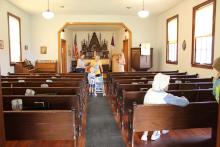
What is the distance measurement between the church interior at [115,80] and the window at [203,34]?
3cm

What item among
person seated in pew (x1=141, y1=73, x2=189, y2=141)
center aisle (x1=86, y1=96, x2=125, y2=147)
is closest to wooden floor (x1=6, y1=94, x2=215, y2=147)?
center aisle (x1=86, y1=96, x2=125, y2=147)

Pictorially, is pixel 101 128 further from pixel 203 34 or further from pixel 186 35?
pixel 186 35

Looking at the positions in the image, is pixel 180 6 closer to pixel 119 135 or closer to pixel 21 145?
pixel 119 135

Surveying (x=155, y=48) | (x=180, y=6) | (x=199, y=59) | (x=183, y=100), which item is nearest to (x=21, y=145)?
(x=183, y=100)

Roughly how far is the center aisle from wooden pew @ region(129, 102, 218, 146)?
0.56 metres

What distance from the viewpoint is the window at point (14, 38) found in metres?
7.33

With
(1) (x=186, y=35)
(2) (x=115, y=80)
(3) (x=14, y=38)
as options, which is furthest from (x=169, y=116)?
(3) (x=14, y=38)

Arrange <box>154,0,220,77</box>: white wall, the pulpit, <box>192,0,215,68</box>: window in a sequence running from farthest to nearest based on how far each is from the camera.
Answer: the pulpit
<box>154,0,220,77</box>: white wall
<box>192,0,215,68</box>: window

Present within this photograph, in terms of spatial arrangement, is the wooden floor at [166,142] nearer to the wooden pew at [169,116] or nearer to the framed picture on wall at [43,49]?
the wooden pew at [169,116]

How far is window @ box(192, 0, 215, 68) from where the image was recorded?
573cm

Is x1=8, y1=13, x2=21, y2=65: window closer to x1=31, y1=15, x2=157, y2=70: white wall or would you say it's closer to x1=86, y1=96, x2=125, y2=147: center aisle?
x1=31, y1=15, x2=157, y2=70: white wall

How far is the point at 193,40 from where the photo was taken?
664cm

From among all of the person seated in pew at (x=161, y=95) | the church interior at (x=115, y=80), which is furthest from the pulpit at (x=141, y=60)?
the person seated in pew at (x=161, y=95)

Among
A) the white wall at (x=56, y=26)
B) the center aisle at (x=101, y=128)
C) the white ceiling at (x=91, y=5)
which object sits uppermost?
the white ceiling at (x=91, y=5)
